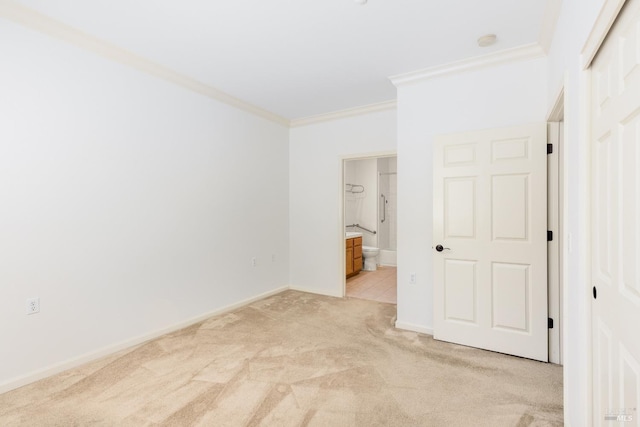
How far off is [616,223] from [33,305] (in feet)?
11.2

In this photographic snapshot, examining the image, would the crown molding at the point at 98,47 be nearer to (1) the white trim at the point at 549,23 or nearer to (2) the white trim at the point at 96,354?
(2) the white trim at the point at 96,354

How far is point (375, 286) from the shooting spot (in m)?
5.05

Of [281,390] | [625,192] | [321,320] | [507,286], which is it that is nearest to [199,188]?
[321,320]

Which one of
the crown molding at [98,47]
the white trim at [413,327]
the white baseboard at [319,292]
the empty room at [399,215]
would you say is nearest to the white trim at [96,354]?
the empty room at [399,215]

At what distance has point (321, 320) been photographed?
11.5 feet

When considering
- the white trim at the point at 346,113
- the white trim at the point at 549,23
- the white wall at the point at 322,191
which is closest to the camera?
the white trim at the point at 549,23

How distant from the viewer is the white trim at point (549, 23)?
2.08 m

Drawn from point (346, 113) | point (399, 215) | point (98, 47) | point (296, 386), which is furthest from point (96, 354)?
point (346, 113)

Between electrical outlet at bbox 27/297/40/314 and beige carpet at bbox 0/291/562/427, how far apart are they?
0.52 metres

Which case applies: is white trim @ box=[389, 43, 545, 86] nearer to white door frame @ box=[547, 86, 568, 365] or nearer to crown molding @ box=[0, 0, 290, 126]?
white door frame @ box=[547, 86, 568, 365]

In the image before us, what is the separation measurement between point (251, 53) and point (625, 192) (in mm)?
2753

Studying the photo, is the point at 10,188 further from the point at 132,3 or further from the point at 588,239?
the point at 588,239

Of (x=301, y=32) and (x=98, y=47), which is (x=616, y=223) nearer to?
(x=301, y=32)

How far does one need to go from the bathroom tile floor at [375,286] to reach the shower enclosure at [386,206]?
92 cm
